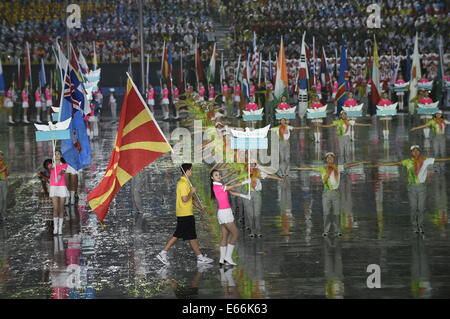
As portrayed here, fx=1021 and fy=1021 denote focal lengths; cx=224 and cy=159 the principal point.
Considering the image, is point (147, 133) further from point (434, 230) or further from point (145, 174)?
point (145, 174)

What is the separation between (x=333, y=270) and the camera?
15.0m

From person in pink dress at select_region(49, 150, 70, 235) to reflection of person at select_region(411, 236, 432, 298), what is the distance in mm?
6389

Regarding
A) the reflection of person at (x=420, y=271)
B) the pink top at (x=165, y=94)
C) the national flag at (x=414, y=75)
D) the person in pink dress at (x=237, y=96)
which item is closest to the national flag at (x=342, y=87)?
the national flag at (x=414, y=75)

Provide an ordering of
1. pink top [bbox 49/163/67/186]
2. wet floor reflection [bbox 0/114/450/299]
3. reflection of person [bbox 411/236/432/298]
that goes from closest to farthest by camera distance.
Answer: reflection of person [bbox 411/236/432/298] < wet floor reflection [bbox 0/114/450/299] < pink top [bbox 49/163/67/186]

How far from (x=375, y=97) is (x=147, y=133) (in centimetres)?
2119

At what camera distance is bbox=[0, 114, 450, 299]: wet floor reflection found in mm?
14211

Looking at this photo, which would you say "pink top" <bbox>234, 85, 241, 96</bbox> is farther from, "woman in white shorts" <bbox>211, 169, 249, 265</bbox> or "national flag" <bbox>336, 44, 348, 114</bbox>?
"woman in white shorts" <bbox>211, 169, 249, 265</bbox>

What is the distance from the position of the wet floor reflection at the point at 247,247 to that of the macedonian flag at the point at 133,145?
1.19 meters

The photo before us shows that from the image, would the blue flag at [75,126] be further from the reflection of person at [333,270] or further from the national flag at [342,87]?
the national flag at [342,87]

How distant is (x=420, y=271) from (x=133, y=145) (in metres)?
5.58

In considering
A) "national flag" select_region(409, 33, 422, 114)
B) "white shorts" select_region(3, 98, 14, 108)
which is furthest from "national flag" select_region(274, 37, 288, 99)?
"white shorts" select_region(3, 98, 14, 108)
